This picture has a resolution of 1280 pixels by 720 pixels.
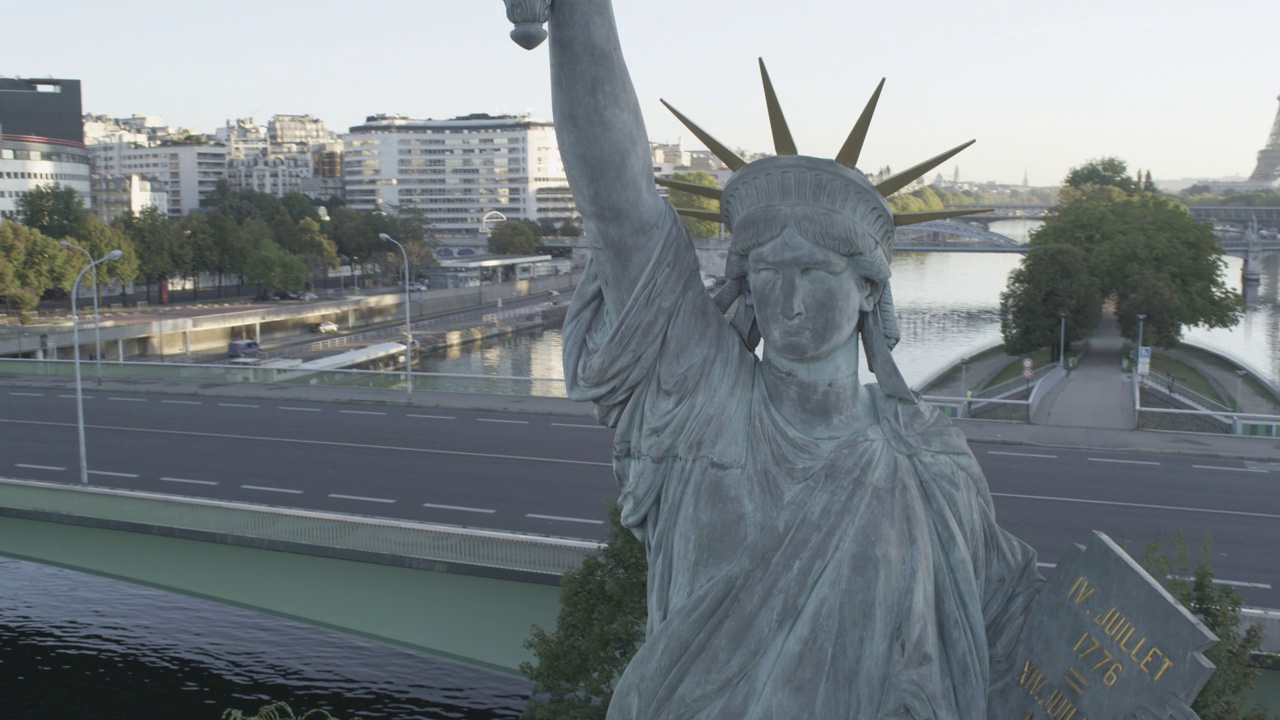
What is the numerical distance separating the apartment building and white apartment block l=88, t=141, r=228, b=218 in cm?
5278

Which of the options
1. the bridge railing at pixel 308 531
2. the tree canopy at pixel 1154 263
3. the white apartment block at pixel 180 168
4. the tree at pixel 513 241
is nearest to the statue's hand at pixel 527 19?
the bridge railing at pixel 308 531

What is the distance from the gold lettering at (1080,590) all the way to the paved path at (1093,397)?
29636mm

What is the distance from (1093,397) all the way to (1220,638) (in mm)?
29184

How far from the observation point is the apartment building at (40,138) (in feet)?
305

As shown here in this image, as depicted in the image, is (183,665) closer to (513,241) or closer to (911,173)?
(911,173)

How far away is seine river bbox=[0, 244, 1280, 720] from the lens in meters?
20.7

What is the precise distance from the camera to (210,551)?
18.1 metres

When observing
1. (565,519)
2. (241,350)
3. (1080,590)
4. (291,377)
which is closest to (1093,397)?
(565,519)

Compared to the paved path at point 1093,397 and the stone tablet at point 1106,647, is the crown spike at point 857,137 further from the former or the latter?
the paved path at point 1093,397

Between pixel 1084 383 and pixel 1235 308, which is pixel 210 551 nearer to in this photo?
pixel 1084 383

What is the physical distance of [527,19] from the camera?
3623 millimetres

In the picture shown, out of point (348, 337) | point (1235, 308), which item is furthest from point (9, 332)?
point (1235, 308)

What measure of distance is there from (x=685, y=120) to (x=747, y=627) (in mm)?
1794

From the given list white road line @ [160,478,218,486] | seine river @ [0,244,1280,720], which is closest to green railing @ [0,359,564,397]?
white road line @ [160,478,218,486]
